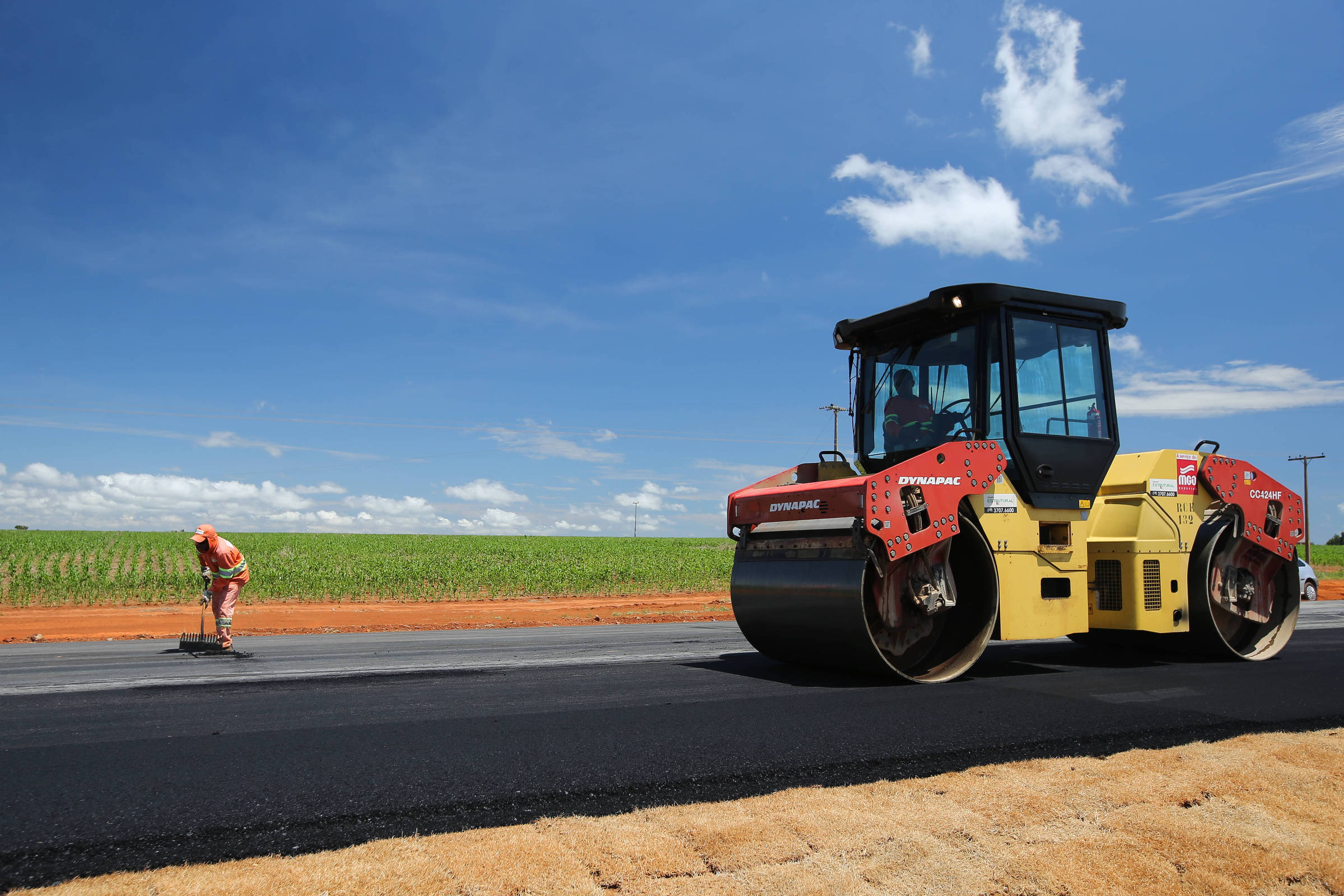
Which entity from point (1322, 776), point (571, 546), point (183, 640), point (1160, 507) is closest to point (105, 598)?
point (183, 640)

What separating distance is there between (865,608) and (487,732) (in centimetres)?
282

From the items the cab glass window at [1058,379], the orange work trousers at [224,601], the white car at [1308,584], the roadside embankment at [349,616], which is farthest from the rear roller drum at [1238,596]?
the white car at [1308,584]

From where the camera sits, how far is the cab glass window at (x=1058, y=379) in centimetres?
693

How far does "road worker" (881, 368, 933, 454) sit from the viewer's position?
7191 millimetres

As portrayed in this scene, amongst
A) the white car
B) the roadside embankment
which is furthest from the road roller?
the white car

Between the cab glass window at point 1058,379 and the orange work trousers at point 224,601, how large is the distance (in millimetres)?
8277

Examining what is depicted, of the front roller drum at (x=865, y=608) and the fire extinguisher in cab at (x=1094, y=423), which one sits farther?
the fire extinguisher in cab at (x=1094, y=423)

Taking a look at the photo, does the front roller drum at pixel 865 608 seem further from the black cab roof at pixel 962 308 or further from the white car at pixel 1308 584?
the white car at pixel 1308 584

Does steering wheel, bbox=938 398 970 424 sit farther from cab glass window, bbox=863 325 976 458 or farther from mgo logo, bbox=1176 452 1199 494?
mgo logo, bbox=1176 452 1199 494

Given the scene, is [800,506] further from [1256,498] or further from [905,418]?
[1256,498]

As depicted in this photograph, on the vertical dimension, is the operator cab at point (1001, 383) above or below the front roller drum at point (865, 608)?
above

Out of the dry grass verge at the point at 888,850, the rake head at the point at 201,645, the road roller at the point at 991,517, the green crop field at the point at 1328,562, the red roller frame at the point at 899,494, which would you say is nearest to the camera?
Answer: the dry grass verge at the point at 888,850

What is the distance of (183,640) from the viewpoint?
9930mm

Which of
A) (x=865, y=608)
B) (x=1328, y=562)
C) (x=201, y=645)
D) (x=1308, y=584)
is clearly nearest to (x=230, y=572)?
(x=201, y=645)
